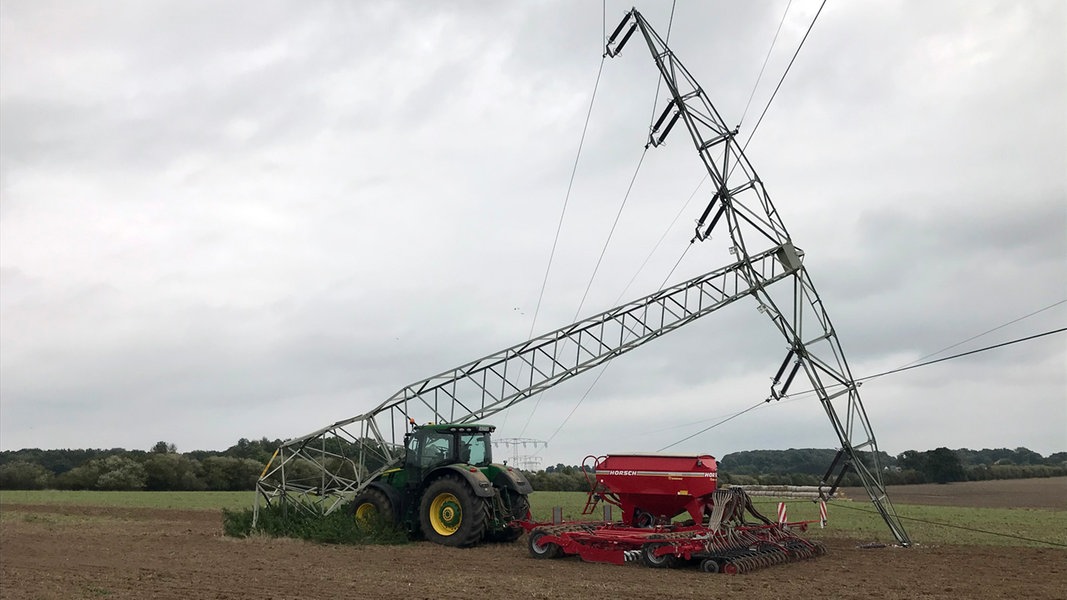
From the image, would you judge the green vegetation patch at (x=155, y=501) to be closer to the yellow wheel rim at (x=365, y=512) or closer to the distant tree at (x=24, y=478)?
the distant tree at (x=24, y=478)

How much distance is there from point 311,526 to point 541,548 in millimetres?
6458

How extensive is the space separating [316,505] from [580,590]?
10676 mm

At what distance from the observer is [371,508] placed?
19891mm

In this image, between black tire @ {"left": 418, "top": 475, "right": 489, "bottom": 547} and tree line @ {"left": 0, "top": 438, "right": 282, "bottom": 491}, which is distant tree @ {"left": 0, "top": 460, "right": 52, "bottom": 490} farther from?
black tire @ {"left": 418, "top": 475, "right": 489, "bottom": 547}

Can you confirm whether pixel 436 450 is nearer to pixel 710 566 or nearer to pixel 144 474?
pixel 710 566

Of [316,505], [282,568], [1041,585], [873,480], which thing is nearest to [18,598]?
[282,568]

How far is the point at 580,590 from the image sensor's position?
38.9ft

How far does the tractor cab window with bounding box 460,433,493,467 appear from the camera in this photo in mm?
19812

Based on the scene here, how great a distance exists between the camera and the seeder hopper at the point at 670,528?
14422mm

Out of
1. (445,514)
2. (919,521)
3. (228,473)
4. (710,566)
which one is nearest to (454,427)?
(445,514)

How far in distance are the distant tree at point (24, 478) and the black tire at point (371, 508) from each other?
4752 centimetres

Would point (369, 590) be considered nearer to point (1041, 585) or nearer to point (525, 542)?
point (525, 542)

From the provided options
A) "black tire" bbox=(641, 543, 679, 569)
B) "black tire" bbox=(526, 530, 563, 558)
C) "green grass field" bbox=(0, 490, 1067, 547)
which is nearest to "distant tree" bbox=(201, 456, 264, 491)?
"green grass field" bbox=(0, 490, 1067, 547)

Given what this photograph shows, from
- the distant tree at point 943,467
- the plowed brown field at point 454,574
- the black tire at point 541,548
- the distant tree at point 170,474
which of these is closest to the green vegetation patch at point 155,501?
the distant tree at point 170,474
